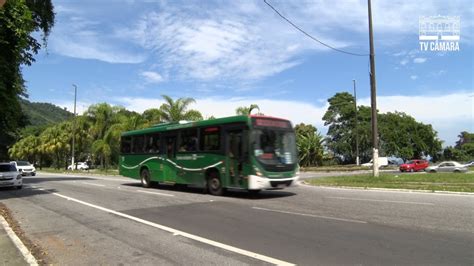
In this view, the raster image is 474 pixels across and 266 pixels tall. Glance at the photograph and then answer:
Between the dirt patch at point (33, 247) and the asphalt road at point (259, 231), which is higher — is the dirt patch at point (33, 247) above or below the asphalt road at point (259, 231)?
below

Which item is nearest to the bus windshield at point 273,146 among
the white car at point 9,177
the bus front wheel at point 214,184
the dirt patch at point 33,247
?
the bus front wheel at point 214,184

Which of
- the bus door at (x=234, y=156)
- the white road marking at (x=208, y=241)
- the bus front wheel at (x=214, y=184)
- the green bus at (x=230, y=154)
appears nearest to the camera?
the white road marking at (x=208, y=241)

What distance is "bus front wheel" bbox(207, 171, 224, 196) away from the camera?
1706cm

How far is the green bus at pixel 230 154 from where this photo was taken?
15.6m

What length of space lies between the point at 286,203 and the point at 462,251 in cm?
739

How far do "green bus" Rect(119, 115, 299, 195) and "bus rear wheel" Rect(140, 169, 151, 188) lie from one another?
1512 millimetres

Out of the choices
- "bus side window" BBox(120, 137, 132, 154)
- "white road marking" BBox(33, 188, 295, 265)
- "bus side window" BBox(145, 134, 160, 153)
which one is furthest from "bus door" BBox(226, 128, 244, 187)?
"bus side window" BBox(120, 137, 132, 154)

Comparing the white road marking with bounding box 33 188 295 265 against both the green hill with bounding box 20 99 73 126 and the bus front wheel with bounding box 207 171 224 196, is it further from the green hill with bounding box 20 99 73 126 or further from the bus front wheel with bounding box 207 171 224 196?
the green hill with bounding box 20 99 73 126

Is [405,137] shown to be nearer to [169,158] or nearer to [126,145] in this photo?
[126,145]

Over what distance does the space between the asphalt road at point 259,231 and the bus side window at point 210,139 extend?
9.39 feet

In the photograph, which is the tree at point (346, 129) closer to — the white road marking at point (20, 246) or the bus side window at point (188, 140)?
the bus side window at point (188, 140)

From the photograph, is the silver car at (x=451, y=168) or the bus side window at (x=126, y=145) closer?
the bus side window at (x=126, y=145)

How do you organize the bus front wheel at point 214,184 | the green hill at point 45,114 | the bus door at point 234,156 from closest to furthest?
the bus door at point 234,156 → the bus front wheel at point 214,184 → the green hill at point 45,114

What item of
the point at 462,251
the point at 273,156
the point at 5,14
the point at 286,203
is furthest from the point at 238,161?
the point at 5,14
